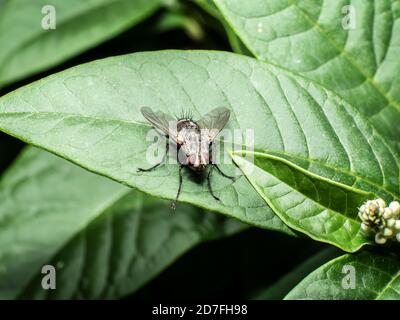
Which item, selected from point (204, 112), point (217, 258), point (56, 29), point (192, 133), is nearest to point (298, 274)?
point (217, 258)

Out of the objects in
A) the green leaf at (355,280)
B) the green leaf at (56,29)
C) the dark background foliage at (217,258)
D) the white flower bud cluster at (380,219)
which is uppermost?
the green leaf at (56,29)

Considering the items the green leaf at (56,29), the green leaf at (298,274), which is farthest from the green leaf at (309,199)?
the green leaf at (56,29)

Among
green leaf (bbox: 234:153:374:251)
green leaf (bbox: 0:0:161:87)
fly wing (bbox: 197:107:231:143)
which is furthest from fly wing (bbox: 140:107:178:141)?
green leaf (bbox: 0:0:161:87)

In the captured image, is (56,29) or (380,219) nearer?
(380,219)

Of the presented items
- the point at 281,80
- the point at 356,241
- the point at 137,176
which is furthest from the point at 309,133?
the point at 137,176

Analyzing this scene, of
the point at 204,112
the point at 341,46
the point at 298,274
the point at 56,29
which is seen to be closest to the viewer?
the point at 204,112

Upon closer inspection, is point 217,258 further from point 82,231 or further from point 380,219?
point 380,219

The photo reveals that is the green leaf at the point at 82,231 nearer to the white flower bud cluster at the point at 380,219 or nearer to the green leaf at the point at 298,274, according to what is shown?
the green leaf at the point at 298,274
